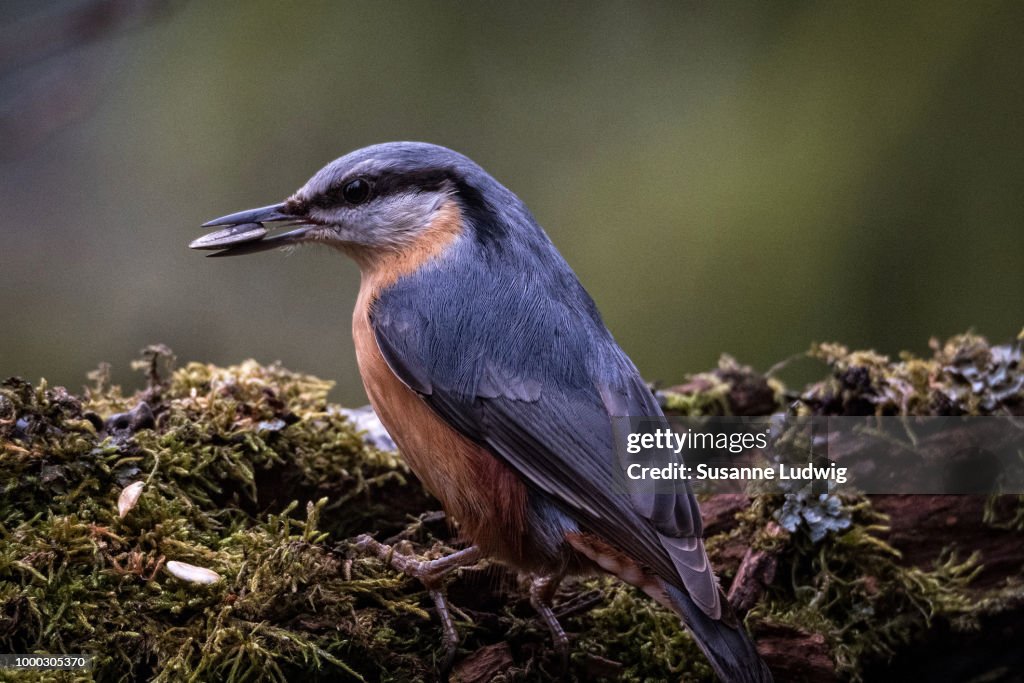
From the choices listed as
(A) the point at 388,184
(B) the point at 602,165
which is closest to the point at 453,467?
(A) the point at 388,184

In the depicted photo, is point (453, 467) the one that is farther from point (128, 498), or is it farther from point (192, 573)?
point (128, 498)

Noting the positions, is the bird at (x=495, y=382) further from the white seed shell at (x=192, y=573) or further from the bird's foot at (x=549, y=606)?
the white seed shell at (x=192, y=573)

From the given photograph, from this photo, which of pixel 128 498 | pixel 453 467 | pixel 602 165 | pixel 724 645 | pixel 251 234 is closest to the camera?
pixel 724 645

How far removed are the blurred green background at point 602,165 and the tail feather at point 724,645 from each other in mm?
2371

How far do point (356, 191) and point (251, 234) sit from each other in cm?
32

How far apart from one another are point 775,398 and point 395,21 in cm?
293

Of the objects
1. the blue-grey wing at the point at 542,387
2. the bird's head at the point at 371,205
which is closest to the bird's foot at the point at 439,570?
the blue-grey wing at the point at 542,387

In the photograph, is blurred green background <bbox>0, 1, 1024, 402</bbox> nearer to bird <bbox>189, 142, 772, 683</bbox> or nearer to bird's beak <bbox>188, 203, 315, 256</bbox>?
bird's beak <bbox>188, 203, 315, 256</bbox>

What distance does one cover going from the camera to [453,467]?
228cm

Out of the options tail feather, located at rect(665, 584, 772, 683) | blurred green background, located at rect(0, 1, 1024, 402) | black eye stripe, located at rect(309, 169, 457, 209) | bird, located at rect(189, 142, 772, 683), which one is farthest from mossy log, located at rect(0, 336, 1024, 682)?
blurred green background, located at rect(0, 1, 1024, 402)

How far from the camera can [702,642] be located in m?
2.02

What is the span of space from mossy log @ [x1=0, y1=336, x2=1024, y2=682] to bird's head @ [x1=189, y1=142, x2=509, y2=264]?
43cm

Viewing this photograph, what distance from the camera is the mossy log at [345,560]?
1.99 meters

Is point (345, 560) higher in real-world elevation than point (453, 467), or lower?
lower
